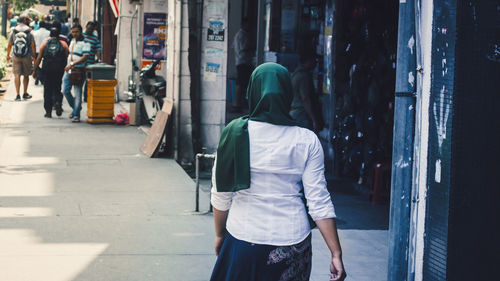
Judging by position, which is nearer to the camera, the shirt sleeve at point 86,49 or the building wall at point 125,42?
the shirt sleeve at point 86,49

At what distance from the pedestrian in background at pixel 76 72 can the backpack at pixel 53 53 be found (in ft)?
0.74

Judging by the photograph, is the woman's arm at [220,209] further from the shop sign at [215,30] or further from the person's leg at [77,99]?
the person's leg at [77,99]

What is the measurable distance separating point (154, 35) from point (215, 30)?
13.0ft

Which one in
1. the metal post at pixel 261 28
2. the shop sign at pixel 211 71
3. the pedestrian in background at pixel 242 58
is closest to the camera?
the shop sign at pixel 211 71

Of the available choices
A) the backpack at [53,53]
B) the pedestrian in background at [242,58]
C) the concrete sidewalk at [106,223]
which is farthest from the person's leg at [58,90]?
the pedestrian in background at [242,58]

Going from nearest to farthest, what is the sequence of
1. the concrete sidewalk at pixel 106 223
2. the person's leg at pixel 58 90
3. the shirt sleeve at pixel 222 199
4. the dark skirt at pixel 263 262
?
the dark skirt at pixel 263 262 < the shirt sleeve at pixel 222 199 < the concrete sidewalk at pixel 106 223 < the person's leg at pixel 58 90

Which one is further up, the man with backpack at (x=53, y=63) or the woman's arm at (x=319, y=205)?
the man with backpack at (x=53, y=63)

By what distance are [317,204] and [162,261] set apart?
3.27 metres

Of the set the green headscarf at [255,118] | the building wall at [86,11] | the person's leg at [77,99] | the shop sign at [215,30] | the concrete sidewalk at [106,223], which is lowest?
the concrete sidewalk at [106,223]

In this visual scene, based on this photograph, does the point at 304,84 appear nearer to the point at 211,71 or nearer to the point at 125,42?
the point at 211,71

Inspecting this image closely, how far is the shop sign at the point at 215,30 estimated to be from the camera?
12.2 meters

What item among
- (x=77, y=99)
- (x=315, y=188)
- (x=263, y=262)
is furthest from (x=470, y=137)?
(x=77, y=99)

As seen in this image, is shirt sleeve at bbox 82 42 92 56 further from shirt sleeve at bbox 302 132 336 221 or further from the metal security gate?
shirt sleeve at bbox 302 132 336 221

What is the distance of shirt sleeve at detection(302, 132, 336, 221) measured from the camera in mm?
3959
